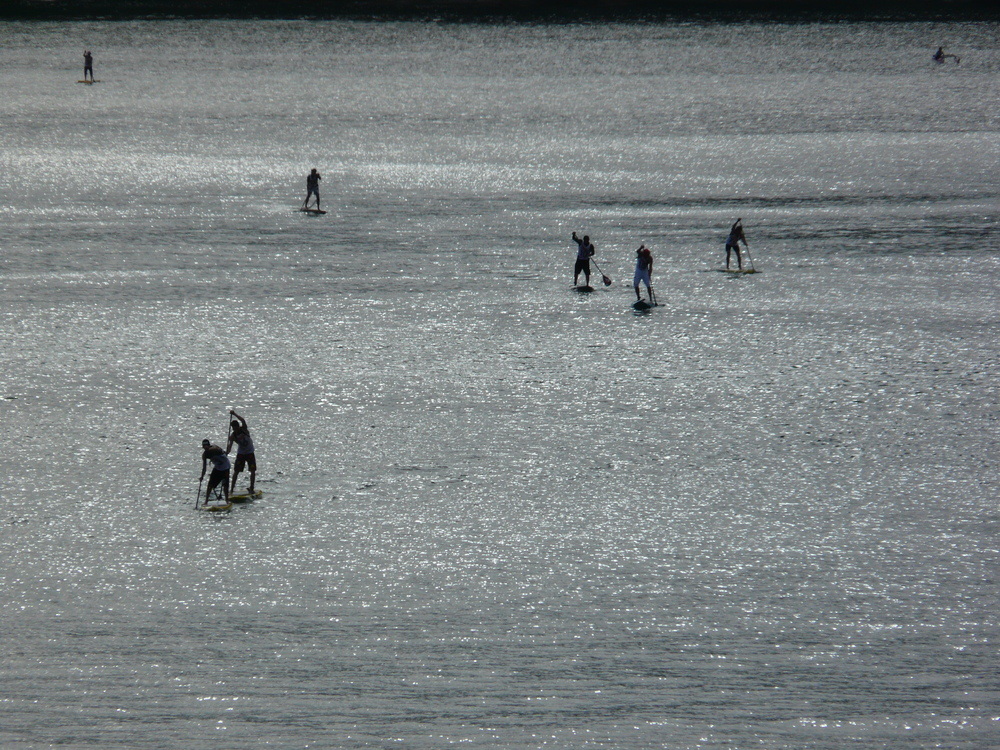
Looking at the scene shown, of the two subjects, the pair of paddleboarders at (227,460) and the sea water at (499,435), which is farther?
the pair of paddleboarders at (227,460)

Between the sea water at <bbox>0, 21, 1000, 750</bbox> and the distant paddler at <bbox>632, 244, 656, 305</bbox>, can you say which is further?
the distant paddler at <bbox>632, 244, 656, 305</bbox>

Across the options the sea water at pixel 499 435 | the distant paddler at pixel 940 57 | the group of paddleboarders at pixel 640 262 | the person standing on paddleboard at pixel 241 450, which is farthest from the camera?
the distant paddler at pixel 940 57

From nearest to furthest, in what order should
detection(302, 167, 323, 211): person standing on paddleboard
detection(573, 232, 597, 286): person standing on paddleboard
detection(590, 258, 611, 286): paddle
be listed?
detection(573, 232, 597, 286): person standing on paddleboard → detection(590, 258, 611, 286): paddle → detection(302, 167, 323, 211): person standing on paddleboard

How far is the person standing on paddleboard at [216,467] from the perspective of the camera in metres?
14.9

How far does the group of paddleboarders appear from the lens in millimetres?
23406

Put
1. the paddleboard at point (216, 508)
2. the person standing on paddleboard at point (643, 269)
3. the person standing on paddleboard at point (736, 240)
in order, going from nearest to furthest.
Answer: the paddleboard at point (216, 508)
the person standing on paddleboard at point (643, 269)
the person standing on paddleboard at point (736, 240)

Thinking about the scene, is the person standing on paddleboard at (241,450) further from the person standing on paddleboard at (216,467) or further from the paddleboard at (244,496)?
the person standing on paddleboard at (216,467)

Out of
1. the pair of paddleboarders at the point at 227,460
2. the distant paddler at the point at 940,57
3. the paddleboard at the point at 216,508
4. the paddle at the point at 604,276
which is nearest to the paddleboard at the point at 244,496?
the pair of paddleboarders at the point at 227,460

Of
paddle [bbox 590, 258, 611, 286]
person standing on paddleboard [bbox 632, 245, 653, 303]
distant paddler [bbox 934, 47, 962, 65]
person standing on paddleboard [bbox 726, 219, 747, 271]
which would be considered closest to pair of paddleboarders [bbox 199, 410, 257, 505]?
person standing on paddleboard [bbox 632, 245, 653, 303]

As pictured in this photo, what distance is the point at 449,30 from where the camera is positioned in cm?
5597

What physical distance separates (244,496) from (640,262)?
1094 centimetres

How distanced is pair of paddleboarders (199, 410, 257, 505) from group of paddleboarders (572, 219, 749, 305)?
10.4 meters

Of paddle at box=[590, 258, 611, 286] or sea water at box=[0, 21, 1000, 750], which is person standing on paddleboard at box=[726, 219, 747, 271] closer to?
sea water at box=[0, 21, 1000, 750]

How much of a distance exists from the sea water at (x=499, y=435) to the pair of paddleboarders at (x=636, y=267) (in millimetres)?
599
